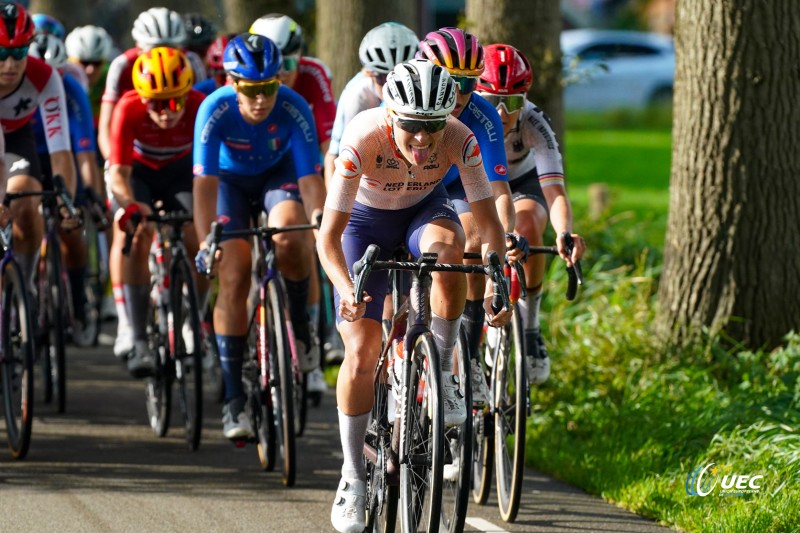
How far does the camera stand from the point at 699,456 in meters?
6.93

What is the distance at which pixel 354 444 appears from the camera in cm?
573

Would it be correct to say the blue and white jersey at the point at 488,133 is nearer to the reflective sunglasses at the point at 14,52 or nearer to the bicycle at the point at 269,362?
the bicycle at the point at 269,362

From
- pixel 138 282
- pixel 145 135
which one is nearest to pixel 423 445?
pixel 138 282

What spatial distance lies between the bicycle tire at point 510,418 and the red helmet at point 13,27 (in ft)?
10.8

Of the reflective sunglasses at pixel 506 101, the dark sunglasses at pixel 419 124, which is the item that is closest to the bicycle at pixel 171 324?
the reflective sunglasses at pixel 506 101

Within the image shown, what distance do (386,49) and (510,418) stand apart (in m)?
2.42

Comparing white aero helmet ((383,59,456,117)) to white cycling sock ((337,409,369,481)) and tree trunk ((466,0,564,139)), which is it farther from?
tree trunk ((466,0,564,139))

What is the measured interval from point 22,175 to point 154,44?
252 centimetres

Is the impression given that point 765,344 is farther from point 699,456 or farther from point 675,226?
point 699,456

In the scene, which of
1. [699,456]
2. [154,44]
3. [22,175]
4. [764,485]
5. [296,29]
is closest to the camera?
[764,485]

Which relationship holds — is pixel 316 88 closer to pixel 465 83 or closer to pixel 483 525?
pixel 465 83

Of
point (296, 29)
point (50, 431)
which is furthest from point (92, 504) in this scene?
point (296, 29)

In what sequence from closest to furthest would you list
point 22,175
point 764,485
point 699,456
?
point 764,485 → point 699,456 → point 22,175

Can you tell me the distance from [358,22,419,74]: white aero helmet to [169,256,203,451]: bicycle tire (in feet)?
5.30
